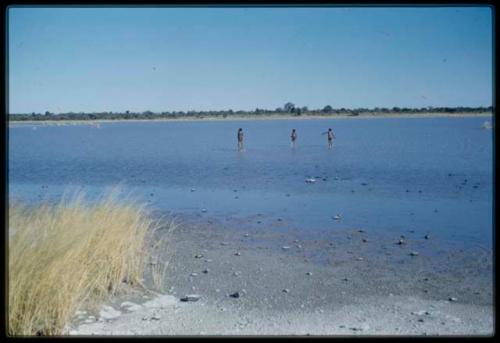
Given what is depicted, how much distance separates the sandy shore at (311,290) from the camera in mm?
6008

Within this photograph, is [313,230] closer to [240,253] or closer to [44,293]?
[240,253]

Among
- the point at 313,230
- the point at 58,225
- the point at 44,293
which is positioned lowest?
the point at 313,230

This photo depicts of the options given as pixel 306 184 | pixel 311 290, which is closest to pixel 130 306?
pixel 311 290

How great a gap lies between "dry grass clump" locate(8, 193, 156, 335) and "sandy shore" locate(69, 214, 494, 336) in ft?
1.07

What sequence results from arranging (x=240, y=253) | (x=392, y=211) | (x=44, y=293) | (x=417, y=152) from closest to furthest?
(x=44, y=293), (x=240, y=253), (x=392, y=211), (x=417, y=152)

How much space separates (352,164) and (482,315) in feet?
55.4

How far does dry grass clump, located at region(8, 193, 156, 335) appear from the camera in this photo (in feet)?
17.9

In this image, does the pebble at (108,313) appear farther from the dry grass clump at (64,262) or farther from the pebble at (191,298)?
the pebble at (191,298)

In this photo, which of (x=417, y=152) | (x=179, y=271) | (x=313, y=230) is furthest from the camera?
(x=417, y=152)

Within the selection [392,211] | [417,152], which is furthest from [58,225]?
[417,152]

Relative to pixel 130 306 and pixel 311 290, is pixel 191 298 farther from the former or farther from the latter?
pixel 311 290

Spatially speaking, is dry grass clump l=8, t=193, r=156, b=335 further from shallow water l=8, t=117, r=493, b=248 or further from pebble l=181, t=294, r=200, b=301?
shallow water l=8, t=117, r=493, b=248

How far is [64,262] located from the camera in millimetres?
5789

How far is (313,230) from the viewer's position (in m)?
11.1
